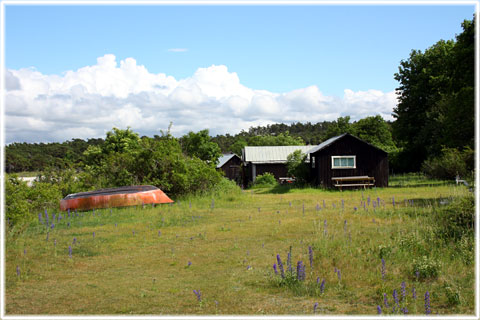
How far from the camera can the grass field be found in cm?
582

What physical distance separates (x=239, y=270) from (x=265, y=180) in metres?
32.6

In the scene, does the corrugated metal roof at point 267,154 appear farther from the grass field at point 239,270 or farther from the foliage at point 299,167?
the grass field at point 239,270

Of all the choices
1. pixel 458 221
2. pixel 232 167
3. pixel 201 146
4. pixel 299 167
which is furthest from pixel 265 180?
pixel 458 221

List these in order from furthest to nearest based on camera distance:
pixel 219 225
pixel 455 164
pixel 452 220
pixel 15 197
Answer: pixel 455 164 < pixel 219 225 < pixel 15 197 < pixel 452 220

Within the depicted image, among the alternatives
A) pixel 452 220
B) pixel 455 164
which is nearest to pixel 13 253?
pixel 452 220

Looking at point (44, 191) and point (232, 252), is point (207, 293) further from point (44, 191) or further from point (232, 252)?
point (44, 191)

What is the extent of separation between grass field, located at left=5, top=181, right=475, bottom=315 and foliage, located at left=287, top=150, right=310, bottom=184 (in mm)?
19019

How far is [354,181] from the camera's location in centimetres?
2967

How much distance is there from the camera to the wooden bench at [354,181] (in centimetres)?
2886

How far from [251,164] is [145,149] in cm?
2355

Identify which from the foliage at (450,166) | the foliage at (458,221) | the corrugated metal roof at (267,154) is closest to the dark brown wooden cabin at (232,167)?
the corrugated metal roof at (267,154)

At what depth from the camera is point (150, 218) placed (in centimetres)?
1507

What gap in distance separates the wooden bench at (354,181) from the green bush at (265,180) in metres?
10.7

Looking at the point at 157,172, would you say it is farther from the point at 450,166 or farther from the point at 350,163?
the point at 450,166
